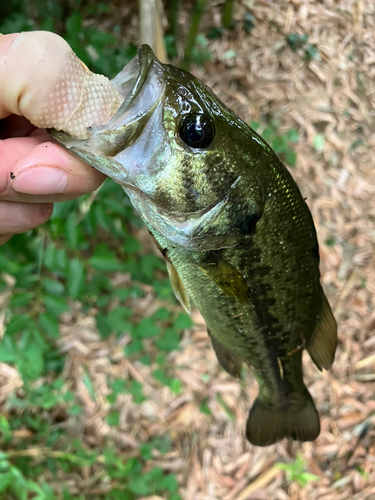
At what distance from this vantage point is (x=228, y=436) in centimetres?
208

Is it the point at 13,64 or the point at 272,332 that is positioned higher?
the point at 13,64

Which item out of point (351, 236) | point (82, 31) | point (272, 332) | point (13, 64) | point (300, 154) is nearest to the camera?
point (13, 64)

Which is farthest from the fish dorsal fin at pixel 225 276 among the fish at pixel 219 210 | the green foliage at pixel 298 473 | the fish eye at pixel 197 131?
the green foliage at pixel 298 473

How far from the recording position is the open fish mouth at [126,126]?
2.44 feet

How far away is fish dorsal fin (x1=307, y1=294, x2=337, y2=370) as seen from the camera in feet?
3.85

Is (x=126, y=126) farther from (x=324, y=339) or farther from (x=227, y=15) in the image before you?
(x=227, y=15)

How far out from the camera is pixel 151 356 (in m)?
2.16

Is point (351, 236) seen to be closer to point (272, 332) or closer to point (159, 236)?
point (272, 332)

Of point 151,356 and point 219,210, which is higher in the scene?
point 219,210

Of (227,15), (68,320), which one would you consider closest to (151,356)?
(68,320)

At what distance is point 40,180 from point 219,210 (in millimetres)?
417

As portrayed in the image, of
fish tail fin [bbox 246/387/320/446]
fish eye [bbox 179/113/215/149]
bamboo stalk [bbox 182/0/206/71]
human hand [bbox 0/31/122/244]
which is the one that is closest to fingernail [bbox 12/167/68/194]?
human hand [bbox 0/31/122/244]

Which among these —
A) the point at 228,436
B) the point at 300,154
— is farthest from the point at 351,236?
the point at 228,436

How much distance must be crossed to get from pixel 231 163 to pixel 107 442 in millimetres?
1808
